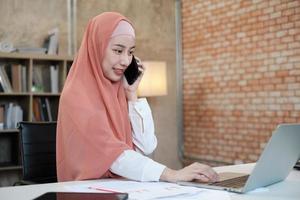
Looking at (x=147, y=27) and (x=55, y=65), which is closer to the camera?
(x=55, y=65)

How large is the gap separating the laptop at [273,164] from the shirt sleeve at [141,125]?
515 millimetres

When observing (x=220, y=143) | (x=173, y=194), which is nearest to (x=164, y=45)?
(x=220, y=143)

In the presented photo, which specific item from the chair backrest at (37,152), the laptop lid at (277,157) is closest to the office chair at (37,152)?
the chair backrest at (37,152)

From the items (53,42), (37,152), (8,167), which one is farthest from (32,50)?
(37,152)

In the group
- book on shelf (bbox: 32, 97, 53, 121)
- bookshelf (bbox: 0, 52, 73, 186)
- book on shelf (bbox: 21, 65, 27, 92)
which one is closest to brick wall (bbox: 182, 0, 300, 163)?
bookshelf (bbox: 0, 52, 73, 186)

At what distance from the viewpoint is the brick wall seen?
404 centimetres

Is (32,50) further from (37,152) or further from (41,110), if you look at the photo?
(37,152)

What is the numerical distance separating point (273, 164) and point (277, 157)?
0.10 feet

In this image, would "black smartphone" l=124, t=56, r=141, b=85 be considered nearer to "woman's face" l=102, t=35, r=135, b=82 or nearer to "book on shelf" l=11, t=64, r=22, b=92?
"woman's face" l=102, t=35, r=135, b=82

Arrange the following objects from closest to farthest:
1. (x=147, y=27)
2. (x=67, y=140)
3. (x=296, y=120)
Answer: (x=67, y=140), (x=296, y=120), (x=147, y=27)

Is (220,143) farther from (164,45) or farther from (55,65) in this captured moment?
(55,65)

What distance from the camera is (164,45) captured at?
5398 mm

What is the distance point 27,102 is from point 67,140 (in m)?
2.68

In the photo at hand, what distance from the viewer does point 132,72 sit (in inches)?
79.2
